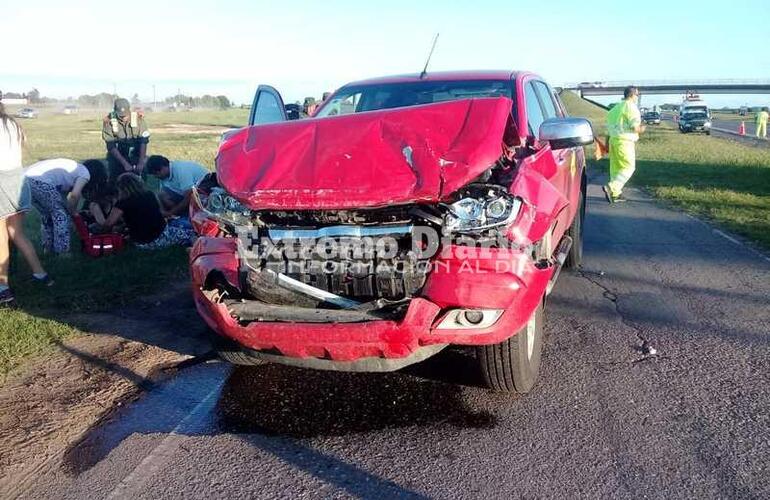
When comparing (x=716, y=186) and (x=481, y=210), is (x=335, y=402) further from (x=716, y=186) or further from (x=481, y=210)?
(x=716, y=186)

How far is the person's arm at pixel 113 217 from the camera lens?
22.6 feet

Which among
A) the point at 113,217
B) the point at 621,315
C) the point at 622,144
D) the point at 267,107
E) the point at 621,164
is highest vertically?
the point at 267,107

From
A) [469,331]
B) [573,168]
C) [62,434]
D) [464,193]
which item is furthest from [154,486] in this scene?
[573,168]

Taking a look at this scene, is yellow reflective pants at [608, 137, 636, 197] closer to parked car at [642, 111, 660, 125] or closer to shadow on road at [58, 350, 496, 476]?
shadow on road at [58, 350, 496, 476]

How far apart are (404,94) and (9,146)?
3731mm

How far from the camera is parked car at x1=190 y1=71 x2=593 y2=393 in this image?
300 cm

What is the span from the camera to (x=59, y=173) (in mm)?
6781

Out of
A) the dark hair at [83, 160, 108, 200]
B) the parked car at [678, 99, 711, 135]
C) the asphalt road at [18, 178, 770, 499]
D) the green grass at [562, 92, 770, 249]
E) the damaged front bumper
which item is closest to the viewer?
the asphalt road at [18, 178, 770, 499]

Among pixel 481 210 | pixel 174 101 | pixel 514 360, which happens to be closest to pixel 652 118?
pixel 514 360

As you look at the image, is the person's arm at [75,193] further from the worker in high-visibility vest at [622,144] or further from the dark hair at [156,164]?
the worker in high-visibility vest at [622,144]

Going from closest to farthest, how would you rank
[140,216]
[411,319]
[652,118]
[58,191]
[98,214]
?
[411,319]
[58,191]
[140,216]
[98,214]
[652,118]

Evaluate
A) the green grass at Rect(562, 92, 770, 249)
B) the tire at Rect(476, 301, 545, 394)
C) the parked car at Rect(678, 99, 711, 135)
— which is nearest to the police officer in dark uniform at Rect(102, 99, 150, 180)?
the tire at Rect(476, 301, 545, 394)

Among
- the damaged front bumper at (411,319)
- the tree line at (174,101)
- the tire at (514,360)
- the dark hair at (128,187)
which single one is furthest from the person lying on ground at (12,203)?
the tree line at (174,101)

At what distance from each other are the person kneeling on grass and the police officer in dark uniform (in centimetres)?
271
